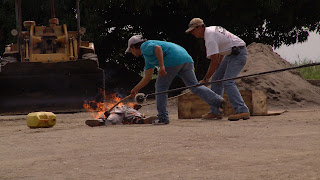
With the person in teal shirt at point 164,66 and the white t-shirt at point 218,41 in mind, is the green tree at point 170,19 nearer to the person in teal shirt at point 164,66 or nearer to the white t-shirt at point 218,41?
the white t-shirt at point 218,41

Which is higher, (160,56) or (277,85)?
(160,56)

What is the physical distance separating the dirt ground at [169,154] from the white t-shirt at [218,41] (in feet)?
5.47

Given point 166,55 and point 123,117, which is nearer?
point 166,55

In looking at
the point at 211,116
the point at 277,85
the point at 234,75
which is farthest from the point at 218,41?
the point at 277,85

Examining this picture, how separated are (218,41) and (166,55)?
88 centimetres

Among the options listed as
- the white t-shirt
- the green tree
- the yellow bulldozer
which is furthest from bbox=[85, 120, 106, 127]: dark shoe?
the green tree

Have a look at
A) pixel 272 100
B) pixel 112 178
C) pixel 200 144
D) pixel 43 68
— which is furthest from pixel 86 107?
pixel 112 178

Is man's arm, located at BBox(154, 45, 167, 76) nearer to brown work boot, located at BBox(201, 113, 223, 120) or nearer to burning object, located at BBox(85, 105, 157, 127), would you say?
burning object, located at BBox(85, 105, 157, 127)

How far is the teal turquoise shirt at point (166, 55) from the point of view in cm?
790

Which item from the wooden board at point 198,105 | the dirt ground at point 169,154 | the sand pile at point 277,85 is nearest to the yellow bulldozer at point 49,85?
the wooden board at point 198,105

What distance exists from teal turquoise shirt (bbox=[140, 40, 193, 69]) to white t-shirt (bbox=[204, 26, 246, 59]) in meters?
0.42

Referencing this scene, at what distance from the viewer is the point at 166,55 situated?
8102 millimetres

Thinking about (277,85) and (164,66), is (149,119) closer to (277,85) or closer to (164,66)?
(164,66)

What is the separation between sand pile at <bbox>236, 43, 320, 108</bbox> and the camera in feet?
45.5
